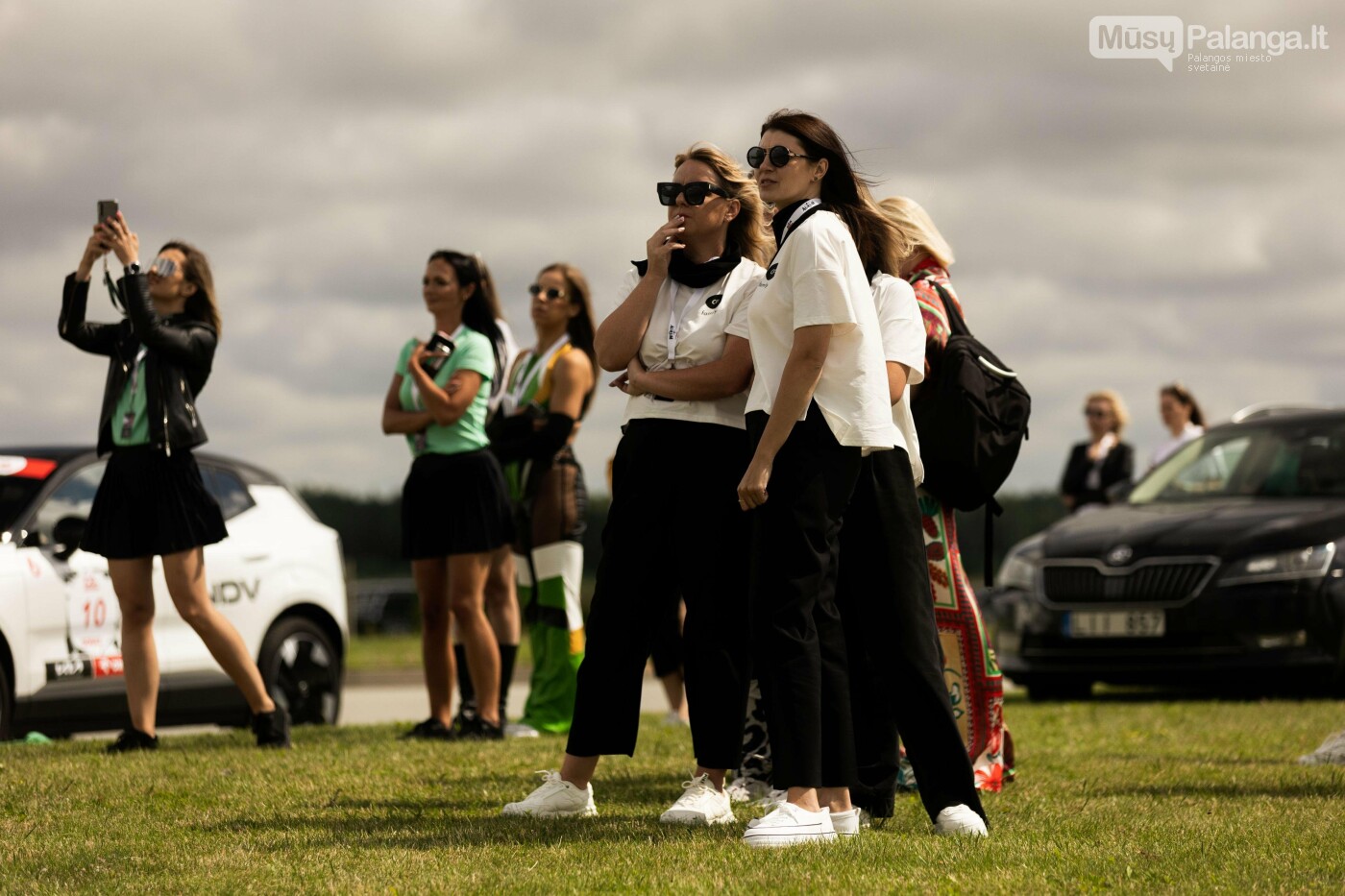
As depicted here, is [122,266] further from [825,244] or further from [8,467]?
[825,244]

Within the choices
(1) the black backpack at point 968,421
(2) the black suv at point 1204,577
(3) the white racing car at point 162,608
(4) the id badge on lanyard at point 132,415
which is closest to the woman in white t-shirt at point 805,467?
(1) the black backpack at point 968,421

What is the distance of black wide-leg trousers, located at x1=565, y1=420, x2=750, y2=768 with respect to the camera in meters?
5.44

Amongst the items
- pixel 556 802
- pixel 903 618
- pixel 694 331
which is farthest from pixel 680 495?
pixel 556 802

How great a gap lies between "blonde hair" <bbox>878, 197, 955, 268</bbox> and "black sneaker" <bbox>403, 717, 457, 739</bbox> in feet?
12.0

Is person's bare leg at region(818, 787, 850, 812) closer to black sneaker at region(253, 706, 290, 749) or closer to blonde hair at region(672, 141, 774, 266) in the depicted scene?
blonde hair at region(672, 141, 774, 266)

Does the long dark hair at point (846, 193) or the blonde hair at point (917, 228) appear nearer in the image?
the long dark hair at point (846, 193)

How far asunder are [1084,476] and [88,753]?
9889 mm

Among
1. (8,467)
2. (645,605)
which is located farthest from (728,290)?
(8,467)

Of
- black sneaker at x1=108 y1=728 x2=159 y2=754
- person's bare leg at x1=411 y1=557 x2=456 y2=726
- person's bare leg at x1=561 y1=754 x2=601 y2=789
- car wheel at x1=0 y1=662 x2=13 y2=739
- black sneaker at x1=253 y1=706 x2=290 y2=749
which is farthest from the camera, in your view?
person's bare leg at x1=411 y1=557 x2=456 y2=726

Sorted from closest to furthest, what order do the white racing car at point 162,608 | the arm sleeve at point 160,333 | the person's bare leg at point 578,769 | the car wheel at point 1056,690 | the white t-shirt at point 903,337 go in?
the white t-shirt at point 903,337, the person's bare leg at point 578,769, the arm sleeve at point 160,333, the white racing car at point 162,608, the car wheel at point 1056,690

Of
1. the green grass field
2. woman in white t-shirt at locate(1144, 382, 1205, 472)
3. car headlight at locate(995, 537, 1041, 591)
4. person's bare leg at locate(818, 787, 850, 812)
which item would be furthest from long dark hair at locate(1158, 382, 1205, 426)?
person's bare leg at locate(818, 787, 850, 812)

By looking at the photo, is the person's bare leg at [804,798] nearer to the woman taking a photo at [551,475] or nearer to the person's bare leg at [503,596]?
the woman taking a photo at [551,475]

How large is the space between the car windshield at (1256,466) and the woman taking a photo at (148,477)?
279 inches

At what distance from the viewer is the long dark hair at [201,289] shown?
8.09m
